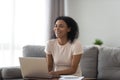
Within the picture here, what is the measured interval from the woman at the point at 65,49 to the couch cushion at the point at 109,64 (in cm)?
63

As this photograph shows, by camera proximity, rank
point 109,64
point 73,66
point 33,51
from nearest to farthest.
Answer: point 73,66 → point 109,64 → point 33,51

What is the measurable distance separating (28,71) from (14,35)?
206cm

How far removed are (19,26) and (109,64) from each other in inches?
65.3

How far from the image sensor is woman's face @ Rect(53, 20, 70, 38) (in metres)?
2.35

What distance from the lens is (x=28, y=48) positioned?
320 cm

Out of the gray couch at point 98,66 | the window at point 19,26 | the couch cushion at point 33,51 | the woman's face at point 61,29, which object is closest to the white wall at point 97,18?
the window at point 19,26

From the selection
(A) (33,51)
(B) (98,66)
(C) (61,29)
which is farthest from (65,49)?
(A) (33,51)

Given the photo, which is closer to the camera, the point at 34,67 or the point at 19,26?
the point at 34,67

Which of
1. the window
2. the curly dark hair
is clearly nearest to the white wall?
the window

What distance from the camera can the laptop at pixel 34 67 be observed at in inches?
70.5

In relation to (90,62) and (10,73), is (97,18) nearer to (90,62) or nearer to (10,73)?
(90,62)

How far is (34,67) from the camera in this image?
1.81 metres

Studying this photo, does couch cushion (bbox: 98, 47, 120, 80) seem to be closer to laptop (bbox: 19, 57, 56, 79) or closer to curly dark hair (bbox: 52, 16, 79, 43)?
curly dark hair (bbox: 52, 16, 79, 43)

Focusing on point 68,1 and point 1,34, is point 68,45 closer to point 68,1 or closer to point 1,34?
point 1,34
